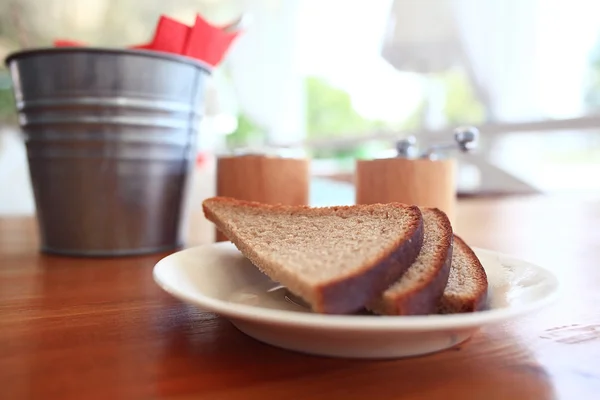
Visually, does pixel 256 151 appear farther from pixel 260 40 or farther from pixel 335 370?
pixel 260 40

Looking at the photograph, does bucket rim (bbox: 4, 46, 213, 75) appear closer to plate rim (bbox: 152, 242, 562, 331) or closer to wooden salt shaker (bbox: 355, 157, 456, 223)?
wooden salt shaker (bbox: 355, 157, 456, 223)

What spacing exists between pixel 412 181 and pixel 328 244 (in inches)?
14.9

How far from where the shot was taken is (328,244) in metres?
0.43

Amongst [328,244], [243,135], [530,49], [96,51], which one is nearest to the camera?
[328,244]

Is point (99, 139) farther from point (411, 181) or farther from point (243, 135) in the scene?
point (243, 135)

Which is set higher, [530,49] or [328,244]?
[530,49]

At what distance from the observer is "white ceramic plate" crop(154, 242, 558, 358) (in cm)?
30

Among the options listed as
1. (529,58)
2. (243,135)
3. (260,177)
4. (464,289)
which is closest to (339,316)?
(464,289)

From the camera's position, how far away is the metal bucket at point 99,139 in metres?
0.69

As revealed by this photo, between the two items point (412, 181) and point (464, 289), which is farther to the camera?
point (412, 181)

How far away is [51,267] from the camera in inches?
25.4

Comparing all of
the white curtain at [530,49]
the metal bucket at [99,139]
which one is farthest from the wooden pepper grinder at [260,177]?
the white curtain at [530,49]

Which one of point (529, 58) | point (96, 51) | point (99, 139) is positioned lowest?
point (99, 139)

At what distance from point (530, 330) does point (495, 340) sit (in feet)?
0.14
